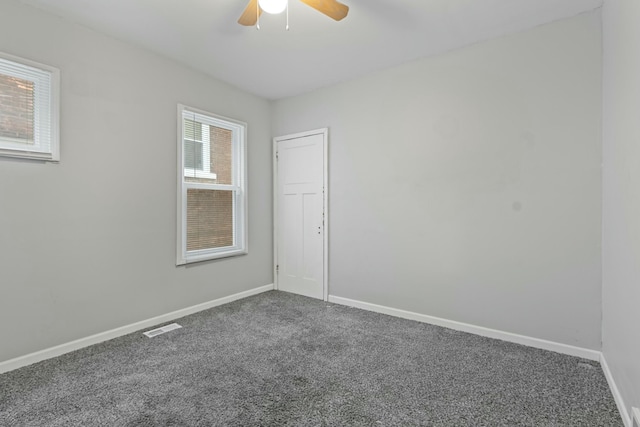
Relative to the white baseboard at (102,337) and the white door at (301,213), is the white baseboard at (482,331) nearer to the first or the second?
the white door at (301,213)

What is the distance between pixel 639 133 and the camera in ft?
4.96

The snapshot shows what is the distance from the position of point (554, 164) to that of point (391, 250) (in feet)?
5.18

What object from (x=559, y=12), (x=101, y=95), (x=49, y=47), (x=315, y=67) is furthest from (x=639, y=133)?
(x=49, y=47)

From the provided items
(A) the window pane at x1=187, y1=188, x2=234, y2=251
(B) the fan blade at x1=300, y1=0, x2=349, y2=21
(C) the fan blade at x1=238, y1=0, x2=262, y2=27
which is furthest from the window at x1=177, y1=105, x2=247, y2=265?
(B) the fan blade at x1=300, y1=0, x2=349, y2=21

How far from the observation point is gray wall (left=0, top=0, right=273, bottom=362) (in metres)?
2.23

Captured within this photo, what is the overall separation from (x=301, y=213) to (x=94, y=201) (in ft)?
7.07

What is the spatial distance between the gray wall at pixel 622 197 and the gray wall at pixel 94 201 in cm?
340

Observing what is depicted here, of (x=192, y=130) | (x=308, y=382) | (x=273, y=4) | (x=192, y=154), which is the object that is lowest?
(x=308, y=382)

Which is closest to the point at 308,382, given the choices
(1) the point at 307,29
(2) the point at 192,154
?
(2) the point at 192,154

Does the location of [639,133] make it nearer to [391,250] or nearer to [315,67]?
[391,250]

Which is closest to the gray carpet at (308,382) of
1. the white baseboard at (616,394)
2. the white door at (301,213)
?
the white baseboard at (616,394)

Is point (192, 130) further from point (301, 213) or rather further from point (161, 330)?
point (161, 330)

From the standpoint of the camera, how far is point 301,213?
13.2ft

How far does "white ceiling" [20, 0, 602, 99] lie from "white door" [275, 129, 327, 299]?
957 mm
